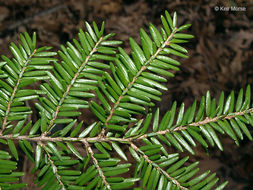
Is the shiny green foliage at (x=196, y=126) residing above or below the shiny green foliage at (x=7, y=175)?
below

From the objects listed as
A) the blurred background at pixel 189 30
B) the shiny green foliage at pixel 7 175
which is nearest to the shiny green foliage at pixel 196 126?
the shiny green foliage at pixel 7 175

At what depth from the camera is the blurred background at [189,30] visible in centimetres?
219

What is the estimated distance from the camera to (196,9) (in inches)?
99.1

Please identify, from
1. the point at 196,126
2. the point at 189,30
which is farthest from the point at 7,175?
the point at 189,30

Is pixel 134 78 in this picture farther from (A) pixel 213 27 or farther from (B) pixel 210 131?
(A) pixel 213 27

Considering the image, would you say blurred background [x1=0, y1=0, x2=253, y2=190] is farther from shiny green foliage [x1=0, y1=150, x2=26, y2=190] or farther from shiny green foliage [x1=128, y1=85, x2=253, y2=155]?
shiny green foliage [x1=0, y1=150, x2=26, y2=190]

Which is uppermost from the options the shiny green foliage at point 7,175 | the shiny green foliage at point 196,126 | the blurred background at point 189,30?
the blurred background at point 189,30

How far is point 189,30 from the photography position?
2371 mm

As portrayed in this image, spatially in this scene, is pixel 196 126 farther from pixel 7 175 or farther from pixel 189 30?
pixel 189 30

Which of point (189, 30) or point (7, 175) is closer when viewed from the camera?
point (7, 175)

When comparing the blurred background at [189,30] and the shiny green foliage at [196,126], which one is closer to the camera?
the shiny green foliage at [196,126]

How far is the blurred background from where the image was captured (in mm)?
2188

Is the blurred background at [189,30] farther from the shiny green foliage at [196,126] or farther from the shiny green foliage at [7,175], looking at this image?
the shiny green foliage at [7,175]

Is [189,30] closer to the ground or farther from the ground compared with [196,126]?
farther from the ground
